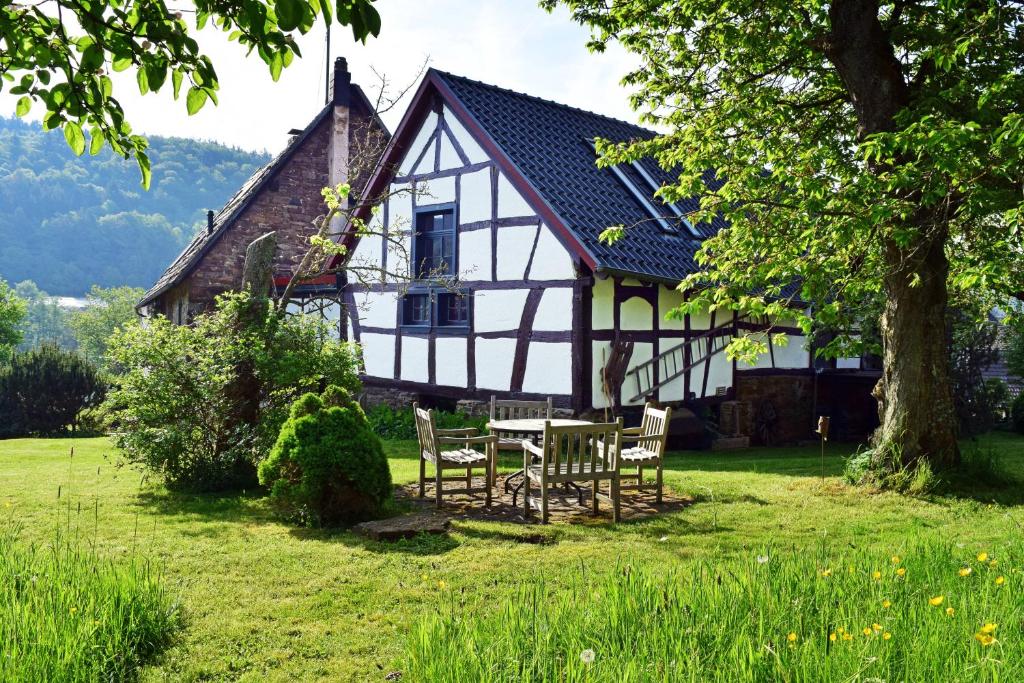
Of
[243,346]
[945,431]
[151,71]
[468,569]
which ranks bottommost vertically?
[468,569]

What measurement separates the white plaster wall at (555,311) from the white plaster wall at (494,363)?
81cm

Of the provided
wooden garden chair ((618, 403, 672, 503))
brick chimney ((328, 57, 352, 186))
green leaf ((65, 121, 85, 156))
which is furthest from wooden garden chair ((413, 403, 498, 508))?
brick chimney ((328, 57, 352, 186))

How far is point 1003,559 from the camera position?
4.55m

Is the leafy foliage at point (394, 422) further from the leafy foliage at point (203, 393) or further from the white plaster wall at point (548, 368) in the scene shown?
the leafy foliage at point (203, 393)

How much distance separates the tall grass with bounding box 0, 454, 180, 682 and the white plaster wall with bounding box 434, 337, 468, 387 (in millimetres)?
10849

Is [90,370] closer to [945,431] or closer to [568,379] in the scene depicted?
[568,379]

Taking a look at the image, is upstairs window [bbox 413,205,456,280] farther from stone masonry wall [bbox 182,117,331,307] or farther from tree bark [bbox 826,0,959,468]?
tree bark [bbox 826,0,959,468]

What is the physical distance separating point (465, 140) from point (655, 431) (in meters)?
8.25

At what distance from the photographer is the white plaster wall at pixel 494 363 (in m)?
14.8

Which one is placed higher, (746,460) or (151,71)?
(151,71)

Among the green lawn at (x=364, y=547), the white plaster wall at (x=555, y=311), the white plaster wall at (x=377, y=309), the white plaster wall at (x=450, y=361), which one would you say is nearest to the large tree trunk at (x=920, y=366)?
the green lawn at (x=364, y=547)

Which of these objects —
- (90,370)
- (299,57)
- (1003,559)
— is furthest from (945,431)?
(90,370)

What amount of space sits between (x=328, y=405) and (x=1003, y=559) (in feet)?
18.8

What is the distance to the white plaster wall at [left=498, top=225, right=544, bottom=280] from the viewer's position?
47.0ft
